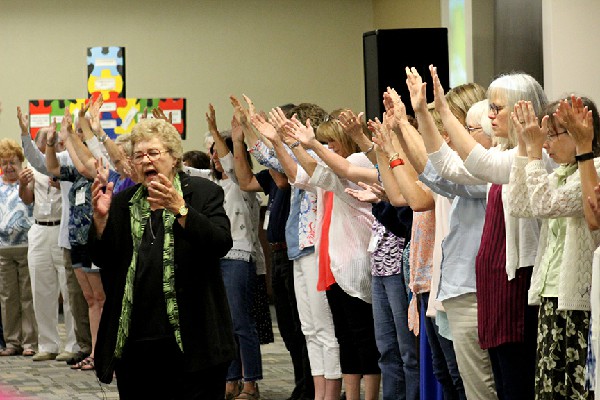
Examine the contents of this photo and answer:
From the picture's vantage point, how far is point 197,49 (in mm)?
12594

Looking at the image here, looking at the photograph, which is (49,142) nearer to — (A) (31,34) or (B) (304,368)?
(B) (304,368)

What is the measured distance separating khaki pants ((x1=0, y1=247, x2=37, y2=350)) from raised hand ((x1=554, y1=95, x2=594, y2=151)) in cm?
632

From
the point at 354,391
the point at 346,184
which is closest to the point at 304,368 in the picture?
the point at 354,391

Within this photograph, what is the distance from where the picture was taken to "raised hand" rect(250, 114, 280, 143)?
5.60 m

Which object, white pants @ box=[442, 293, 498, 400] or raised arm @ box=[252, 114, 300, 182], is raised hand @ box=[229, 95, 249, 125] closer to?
raised arm @ box=[252, 114, 300, 182]

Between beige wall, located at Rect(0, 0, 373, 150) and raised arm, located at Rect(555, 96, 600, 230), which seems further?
beige wall, located at Rect(0, 0, 373, 150)

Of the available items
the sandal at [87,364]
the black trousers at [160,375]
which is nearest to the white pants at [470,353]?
the black trousers at [160,375]

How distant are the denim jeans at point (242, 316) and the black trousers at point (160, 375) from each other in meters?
2.19

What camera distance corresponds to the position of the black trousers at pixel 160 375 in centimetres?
412

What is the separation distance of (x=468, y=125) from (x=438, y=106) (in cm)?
28

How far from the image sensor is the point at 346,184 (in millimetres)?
5402

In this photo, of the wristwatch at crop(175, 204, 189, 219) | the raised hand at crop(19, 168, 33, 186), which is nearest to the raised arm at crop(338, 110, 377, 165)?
the wristwatch at crop(175, 204, 189, 219)

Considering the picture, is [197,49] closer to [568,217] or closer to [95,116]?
[95,116]

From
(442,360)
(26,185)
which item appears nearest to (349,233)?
(442,360)
